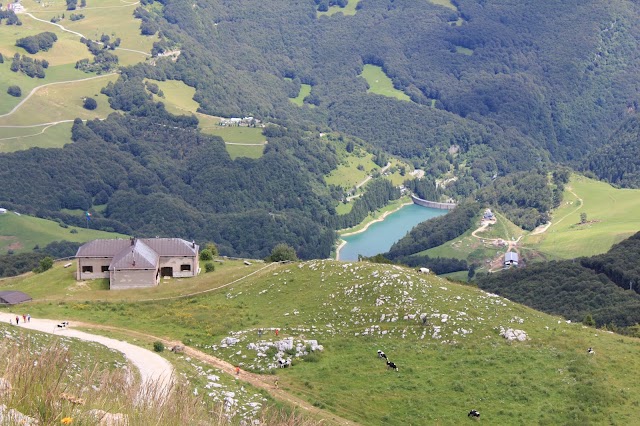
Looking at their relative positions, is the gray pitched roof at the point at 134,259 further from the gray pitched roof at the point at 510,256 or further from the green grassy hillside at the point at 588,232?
the gray pitched roof at the point at 510,256

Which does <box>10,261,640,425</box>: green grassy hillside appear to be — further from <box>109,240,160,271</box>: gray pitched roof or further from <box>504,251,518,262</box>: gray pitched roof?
<box>504,251,518,262</box>: gray pitched roof

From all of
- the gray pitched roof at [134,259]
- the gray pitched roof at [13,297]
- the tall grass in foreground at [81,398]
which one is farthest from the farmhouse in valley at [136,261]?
the tall grass in foreground at [81,398]

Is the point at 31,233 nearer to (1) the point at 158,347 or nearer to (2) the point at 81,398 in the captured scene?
(1) the point at 158,347

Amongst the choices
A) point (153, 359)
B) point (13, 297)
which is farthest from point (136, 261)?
point (153, 359)

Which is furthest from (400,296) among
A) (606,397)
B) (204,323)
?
(606,397)

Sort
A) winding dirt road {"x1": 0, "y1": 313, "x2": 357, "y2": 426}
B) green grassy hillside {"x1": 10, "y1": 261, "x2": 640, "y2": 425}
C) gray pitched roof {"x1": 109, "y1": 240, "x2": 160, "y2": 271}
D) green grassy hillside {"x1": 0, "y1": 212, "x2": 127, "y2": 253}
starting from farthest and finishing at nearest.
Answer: green grassy hillside {"x1": 0, "y1": 212, "x2": 127, "y2": 253} → gray pitched roof {"x1": 109, "y1": 240, "x2": 160, "y2": 271} → green grassy hillside {"x1": 10, "y1": 261, "x2": 640, "y2": 425} → winding dirt road {"x1": 0, "y1": 313, "x2": 357, "y2": 426}

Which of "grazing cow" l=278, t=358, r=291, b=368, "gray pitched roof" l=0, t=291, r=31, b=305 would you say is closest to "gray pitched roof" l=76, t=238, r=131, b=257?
"gray pitched roof" l=0, t=291, r=31, b=305
